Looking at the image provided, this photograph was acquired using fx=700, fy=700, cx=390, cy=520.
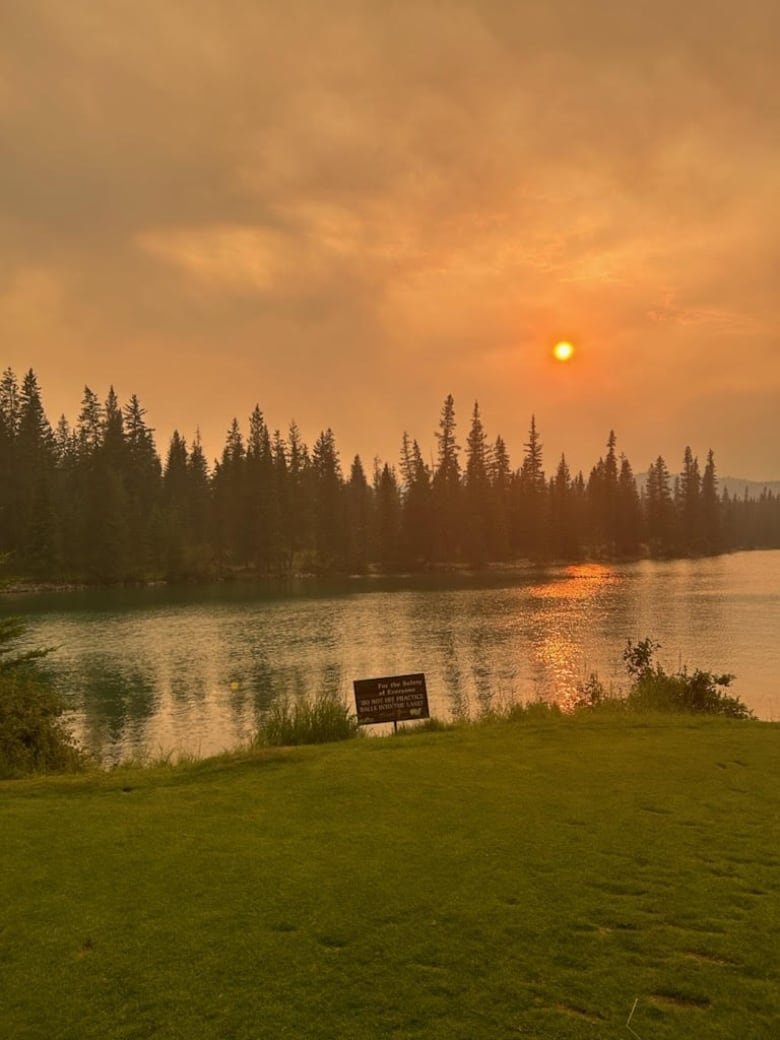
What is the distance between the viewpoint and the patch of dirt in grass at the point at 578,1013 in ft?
14.2

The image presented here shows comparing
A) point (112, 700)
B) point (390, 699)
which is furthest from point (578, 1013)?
point (112, 700)

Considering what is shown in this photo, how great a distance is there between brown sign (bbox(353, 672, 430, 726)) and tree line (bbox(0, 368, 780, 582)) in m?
87.3

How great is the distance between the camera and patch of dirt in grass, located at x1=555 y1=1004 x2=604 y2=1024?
4328mm

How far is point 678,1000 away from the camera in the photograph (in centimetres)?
454

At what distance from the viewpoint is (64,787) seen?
387 inches

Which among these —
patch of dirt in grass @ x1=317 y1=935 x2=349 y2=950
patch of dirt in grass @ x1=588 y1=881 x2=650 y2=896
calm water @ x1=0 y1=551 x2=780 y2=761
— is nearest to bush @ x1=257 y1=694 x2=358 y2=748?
calm water @ x1=0 y1=551 x2=780 y2=761

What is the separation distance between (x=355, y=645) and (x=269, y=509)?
74396 millimetres

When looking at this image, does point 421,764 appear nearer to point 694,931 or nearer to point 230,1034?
point 694,931

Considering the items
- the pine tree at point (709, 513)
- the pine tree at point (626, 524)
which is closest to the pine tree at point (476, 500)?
the pine tree at point (626, 524)

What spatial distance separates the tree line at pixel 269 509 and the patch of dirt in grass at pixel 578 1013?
319 ft

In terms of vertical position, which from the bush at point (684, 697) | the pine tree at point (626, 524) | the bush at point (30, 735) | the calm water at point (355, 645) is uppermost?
the pine tree at point (626, 524)

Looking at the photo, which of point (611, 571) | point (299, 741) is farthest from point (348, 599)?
point (299, 741)

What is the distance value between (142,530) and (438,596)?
5044 centimetres

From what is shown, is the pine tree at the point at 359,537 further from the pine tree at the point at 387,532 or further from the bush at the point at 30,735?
the bush at the point at 30,735
